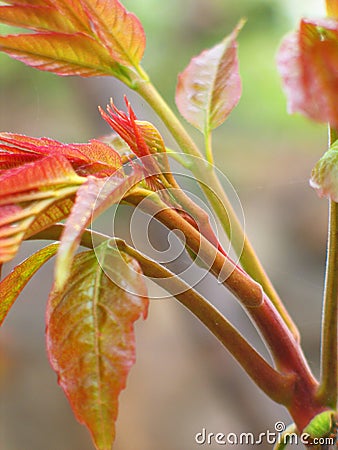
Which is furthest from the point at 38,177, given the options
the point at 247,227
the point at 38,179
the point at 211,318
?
the point at 247,227

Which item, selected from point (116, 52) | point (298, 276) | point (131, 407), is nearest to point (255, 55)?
point (298, 276)

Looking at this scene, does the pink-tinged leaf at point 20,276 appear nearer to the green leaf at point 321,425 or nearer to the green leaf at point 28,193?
the green leaf at point 28,193

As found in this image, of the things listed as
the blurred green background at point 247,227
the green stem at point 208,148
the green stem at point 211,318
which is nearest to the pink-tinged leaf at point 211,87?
the green stem at point 208,148

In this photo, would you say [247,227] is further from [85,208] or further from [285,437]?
[85,208]

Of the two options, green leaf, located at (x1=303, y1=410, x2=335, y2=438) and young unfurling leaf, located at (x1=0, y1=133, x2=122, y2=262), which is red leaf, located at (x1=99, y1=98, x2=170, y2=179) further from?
green leaf, located at (x1=303, y1=410, x2=335, y2=438)

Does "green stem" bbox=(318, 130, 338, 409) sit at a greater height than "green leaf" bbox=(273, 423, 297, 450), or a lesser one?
greater

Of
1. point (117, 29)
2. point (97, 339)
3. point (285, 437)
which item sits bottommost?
point (285, 437)

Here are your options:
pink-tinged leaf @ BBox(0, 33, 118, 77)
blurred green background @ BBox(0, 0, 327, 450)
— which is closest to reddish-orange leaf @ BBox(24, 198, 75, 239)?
pink-tinged leaf @ BBox(0, 33, 118, 77)
